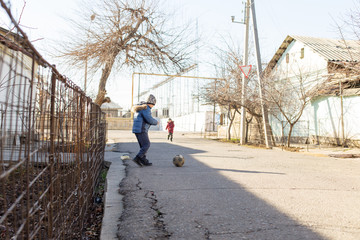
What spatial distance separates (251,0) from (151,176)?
12.9 metres

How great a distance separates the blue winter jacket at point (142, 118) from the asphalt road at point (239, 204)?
1.03 meters

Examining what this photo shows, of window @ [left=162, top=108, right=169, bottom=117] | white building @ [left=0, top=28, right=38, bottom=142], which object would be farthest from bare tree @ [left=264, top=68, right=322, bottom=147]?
window @ [left=162, top=108, right=169, bottom=117]

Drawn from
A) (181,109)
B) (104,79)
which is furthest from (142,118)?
(181,109)

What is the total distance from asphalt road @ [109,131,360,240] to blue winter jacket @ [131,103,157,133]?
1.03 metres

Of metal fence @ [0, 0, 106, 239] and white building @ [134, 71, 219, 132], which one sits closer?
metal fence @ [0, 0, 106, 239]

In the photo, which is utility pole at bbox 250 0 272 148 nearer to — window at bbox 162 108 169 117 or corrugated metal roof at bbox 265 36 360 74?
corrugated metal roof at bbox 265 36 360 74

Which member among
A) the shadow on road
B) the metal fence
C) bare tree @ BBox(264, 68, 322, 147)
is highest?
bare tree @ BBox(264, 68, 322, 147)

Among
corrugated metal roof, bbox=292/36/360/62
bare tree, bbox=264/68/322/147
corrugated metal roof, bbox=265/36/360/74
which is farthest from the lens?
corrugated metal roof, bbox=265/36/360/74

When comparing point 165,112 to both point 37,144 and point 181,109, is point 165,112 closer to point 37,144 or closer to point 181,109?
point 181,109

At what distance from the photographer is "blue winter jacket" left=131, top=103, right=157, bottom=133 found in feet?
27.0

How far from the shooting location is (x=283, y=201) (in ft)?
16.3

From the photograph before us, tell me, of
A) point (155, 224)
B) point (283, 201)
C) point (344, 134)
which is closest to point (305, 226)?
point (283, 201)

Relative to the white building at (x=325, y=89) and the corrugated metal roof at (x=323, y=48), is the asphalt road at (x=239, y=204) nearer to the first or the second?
the white building at (x=325, y=89)

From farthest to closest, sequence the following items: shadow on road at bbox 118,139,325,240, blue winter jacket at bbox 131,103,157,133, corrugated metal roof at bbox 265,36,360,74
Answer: corrugated metal roof at bbox 265,36,360,74 < blue winter jacket at bbox 131,103,157,133 < shadow on road at bbox 118,139,325,240
